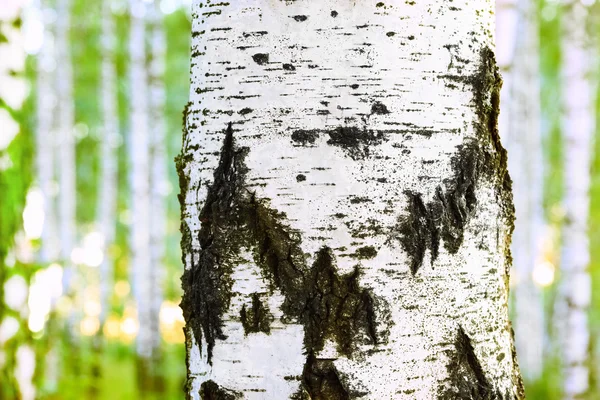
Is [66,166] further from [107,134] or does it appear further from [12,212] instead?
[12,212]

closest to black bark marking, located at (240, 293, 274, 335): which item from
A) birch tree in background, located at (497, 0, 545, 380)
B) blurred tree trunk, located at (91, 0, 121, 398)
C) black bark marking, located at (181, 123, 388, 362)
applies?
black bark marking, located at (181, 123, 388, 362)

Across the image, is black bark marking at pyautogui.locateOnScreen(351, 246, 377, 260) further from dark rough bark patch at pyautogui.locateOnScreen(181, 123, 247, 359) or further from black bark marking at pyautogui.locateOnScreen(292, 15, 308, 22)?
black bark marking at pyautogui.locateOnScreen(292, 15, 308, 22)

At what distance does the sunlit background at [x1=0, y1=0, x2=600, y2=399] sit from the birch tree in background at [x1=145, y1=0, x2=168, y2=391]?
0.61ft

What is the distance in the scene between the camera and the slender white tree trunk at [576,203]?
508cm

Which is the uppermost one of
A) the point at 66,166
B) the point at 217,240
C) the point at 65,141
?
the point at 65,141

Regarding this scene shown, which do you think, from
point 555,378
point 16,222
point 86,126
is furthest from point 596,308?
point 16,222

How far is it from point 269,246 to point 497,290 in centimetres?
42

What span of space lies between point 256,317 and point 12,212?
2706 millimetres

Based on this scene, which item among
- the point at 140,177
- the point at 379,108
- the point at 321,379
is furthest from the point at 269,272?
the point at 140,177

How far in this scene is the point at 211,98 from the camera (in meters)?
1.04

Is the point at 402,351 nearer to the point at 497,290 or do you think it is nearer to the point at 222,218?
the point at 497,290

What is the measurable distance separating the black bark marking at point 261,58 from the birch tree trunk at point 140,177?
20.0 feet

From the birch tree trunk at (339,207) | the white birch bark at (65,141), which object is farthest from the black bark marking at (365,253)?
the white birch bark at (65,141)

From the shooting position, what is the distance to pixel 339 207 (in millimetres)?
962
